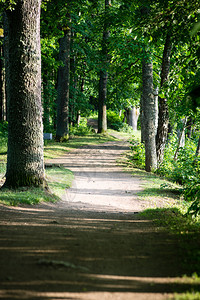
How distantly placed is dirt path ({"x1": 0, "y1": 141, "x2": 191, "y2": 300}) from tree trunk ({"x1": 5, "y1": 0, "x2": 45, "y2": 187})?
1610 mm

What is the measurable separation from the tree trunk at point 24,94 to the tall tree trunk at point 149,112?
7.24 metres

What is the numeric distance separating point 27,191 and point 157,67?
1573cm

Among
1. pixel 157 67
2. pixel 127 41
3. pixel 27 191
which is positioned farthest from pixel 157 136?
pixel 27 191

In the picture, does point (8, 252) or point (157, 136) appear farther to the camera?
point (157, 136)

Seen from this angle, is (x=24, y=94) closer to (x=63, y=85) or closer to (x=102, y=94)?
(x=63, y=85)

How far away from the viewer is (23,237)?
4.39 meters

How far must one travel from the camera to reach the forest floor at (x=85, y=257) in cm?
290

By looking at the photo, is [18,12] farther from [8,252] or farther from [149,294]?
[149,294]

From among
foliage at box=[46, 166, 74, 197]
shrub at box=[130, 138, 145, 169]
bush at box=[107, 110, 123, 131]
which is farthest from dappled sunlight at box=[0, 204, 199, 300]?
bush at box=[107, 110, 123, 131]

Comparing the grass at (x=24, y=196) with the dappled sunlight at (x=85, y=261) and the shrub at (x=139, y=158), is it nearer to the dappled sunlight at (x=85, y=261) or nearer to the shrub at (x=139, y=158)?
the dappled sunlight at (x=85, y=261)

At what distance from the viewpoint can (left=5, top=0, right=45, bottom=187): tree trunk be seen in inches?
320

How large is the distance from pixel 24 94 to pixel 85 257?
553 centimetres

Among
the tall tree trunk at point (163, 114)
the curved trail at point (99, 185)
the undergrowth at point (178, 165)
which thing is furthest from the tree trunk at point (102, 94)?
the tall tree trunk at point (163, 114)

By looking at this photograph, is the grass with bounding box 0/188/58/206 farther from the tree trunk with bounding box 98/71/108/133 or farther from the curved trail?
the tree trunk with bounding box 98/71/108/133
